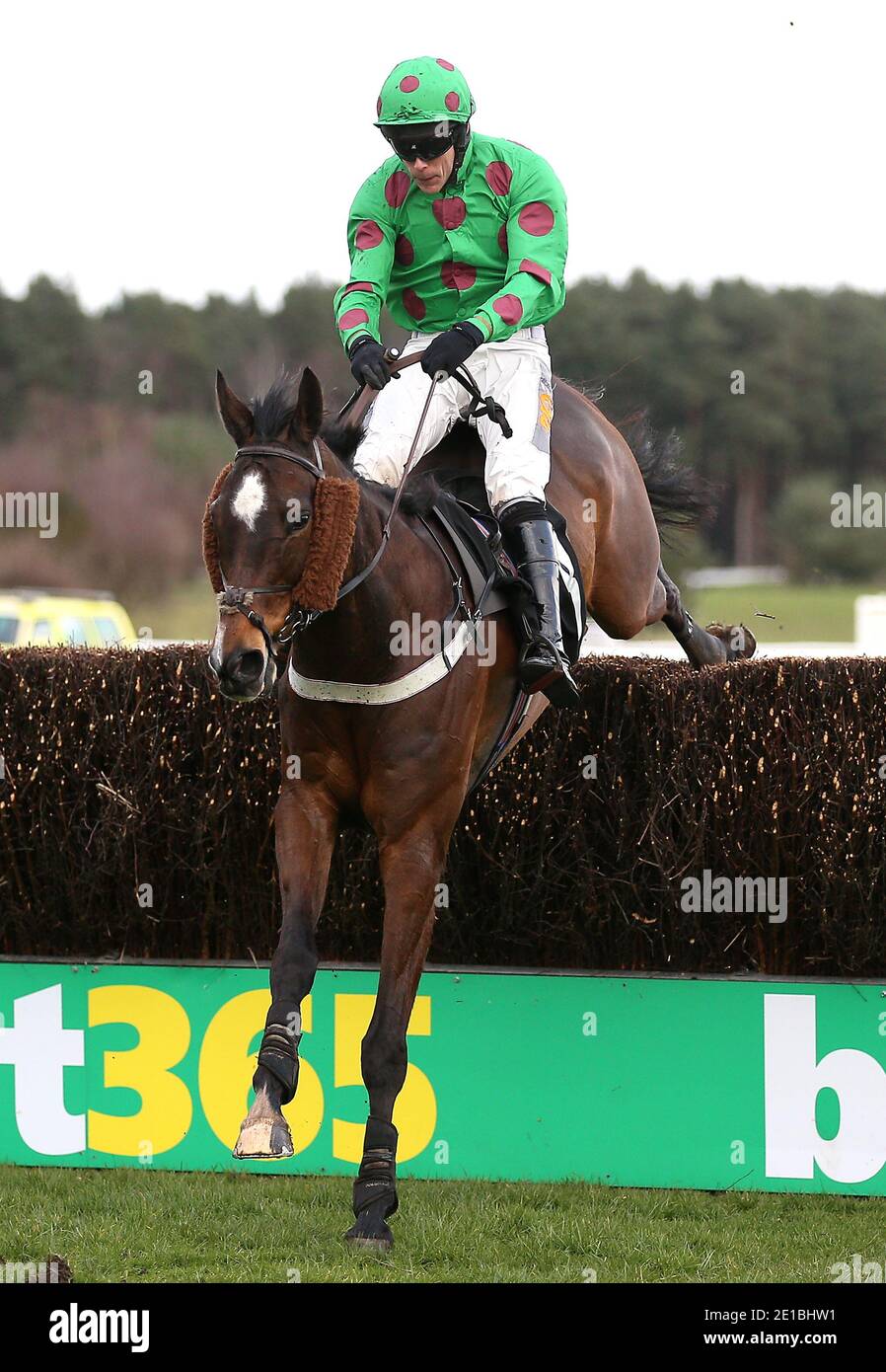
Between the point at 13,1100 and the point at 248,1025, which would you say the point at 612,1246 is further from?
the point at 13,1100

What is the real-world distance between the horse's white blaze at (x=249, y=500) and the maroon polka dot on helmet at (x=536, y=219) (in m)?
1.71

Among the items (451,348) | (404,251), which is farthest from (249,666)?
(404,251)

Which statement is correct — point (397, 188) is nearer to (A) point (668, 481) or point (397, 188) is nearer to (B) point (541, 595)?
(B) point (541, 595)

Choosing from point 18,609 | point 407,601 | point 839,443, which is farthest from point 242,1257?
point 839,443

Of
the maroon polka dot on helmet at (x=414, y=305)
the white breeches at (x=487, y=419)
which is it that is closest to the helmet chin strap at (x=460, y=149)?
the maroon polka dot on helmet at (x=414, y=305)

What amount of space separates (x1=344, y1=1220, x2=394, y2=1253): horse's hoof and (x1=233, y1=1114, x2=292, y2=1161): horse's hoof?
51 cm

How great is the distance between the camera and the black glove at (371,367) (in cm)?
497

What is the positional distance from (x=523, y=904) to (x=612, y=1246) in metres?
1.45

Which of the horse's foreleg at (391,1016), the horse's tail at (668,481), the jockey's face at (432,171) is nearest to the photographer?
the horse's foreleg at (391,1016)

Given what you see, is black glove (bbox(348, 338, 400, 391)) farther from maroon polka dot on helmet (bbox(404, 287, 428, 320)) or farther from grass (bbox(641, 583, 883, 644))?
grass (bbox(641, 583, 883, 644))

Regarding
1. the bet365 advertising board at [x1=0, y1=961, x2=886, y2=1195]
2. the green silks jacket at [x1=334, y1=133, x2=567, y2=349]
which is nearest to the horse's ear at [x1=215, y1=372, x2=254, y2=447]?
the green silks jacket at [x1=334, y1=133, x2=567, y2=349]

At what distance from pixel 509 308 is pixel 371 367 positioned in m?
0.52

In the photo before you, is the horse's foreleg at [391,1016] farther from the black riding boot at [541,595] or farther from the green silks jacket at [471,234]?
the green silks jacket at [471,234]

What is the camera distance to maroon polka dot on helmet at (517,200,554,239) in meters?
5.34
